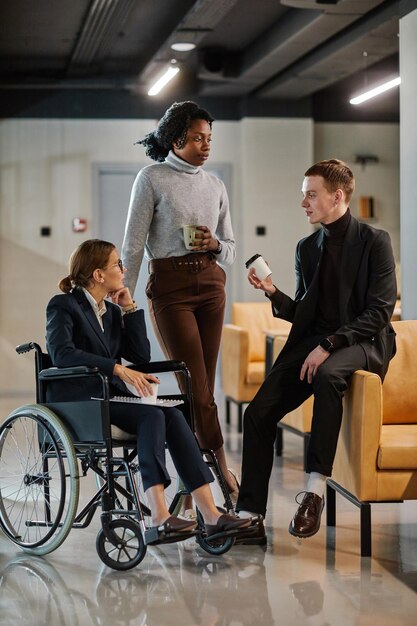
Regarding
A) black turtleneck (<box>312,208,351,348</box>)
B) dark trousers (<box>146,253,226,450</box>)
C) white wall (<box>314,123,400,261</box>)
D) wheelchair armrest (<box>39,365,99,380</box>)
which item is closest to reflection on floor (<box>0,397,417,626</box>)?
dark trousers (<box>146,253,226,450</box>)

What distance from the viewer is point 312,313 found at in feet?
13.0

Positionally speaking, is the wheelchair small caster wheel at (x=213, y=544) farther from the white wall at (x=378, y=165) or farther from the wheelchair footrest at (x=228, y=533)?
the white wall at (x=378, y=165)

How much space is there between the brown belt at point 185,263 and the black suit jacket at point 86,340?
0.25m

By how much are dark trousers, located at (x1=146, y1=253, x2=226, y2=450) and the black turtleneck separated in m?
0.42

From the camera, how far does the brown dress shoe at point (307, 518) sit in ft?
11.8

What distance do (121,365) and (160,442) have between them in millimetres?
393

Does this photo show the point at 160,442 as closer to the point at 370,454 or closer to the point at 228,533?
the point at 228,533

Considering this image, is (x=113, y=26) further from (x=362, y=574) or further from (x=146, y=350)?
(x=362, y=574)

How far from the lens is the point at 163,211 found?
13.2 feet

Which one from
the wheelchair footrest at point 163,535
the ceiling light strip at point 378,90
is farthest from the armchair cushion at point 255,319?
the wheelchair footrest at point 163,535

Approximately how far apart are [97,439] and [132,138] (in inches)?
278

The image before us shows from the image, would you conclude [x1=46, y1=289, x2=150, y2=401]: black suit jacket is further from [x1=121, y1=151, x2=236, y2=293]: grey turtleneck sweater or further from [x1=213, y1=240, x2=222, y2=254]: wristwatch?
[x1=213, y1=240, x2=222, y2=254]: wristwatch

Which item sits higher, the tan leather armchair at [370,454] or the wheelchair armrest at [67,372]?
the wheelchair armrest at [67,372]

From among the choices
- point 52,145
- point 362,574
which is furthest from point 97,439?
point 52,145
